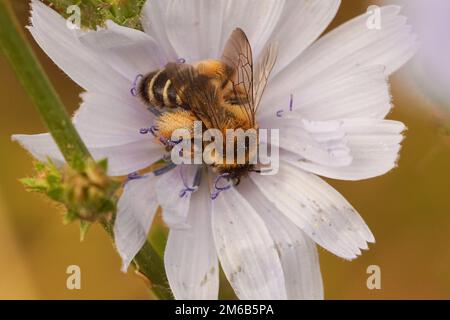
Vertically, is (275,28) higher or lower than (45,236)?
higher

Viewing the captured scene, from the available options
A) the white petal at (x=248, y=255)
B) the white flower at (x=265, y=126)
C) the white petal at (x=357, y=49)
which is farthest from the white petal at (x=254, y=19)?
the white petal at (x=248, y=255)

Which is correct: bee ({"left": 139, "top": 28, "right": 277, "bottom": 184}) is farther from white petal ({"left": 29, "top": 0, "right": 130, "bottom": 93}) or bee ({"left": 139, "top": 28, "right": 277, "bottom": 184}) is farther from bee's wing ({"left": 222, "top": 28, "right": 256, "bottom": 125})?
white petal ({"left": 29, "top": 0, "right": 130, "bottom": 93})

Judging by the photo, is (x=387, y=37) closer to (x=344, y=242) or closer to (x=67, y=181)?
(x=344, y=242)

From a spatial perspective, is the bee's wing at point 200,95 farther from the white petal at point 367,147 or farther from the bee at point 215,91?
the white petal at point 367,147

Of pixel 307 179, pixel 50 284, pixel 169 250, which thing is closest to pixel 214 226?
pixel 169 250

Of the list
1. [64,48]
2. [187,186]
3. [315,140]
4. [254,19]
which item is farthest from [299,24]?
[64,48]

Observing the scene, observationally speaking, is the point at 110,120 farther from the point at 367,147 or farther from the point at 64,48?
the point at 367,147
